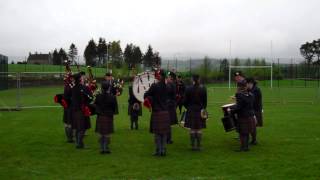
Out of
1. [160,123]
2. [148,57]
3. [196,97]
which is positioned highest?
[148,57]

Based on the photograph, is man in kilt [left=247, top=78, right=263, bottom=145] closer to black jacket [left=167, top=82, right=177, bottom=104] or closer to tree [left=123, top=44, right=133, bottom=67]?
black jacket [left=167, top=82, right=177, bottom=104]

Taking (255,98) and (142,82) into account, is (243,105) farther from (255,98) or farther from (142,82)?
(142,82)

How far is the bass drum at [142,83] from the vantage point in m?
12.9

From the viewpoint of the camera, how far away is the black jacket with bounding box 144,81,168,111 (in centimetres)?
1058

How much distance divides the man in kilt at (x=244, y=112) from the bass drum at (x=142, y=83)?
2.59m

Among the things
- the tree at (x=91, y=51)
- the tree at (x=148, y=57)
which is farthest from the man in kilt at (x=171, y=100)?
the tree at (x=91, y=51)

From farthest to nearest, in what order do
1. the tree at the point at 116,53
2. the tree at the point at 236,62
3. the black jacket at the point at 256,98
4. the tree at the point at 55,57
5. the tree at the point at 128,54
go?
the tree at the point at 55,57 < the tree at the point at 236,62 < the tree at the point at 128,54 < the tree at the point at 116,53 < the black jacket at the point at 256,98

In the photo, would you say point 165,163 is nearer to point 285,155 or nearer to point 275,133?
point 285,155

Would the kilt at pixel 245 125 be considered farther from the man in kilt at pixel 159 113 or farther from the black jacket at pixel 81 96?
the black jacket at pixel 81 96

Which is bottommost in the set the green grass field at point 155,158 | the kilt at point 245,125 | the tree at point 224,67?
the green grass field at point 155,158

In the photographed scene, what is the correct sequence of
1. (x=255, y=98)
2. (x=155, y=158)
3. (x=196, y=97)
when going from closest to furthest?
(x=155, y=158)
(x=196, y=97)
(x=255, y=98)

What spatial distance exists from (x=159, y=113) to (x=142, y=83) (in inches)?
104

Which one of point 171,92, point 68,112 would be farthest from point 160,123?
point 68,112

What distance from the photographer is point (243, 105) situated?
11070 mm
